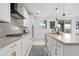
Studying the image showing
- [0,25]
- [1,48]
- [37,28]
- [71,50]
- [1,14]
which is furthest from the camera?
[37,28]

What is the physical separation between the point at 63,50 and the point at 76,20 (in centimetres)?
1005

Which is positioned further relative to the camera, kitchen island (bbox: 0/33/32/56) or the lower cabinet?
the lower cabinet

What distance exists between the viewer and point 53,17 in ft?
37.1

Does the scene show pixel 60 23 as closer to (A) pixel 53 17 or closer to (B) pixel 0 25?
(A) pixel 53 17

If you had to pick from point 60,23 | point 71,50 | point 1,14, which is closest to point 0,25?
point 1,14

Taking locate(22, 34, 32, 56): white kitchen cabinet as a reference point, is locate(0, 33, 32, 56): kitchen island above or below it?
above

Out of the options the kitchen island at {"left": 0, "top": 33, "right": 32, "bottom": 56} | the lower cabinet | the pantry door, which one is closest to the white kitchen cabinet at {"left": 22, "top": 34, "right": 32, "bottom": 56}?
the kitchen island at {"left": 0, "top": 33, "right": 32, "bottom": 56}

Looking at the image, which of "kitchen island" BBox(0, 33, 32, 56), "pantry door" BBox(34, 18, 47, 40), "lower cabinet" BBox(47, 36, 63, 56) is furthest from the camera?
"pantry door" BBox(34, 18, 47, 40)

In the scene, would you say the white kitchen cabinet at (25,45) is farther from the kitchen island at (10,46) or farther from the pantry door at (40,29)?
the pantry door at (40,29)

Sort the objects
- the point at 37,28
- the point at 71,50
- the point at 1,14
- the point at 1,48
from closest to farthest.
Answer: the point at 1,48 < the point at 71,50 < the point at 1,14 < the point at 37,28

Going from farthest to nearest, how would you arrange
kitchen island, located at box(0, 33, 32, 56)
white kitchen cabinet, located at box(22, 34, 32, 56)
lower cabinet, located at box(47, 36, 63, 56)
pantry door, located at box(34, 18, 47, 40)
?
pantry door, located at box(34, 18, 47, 40), white kitchen cabinet, located at box(22, 34, 32, 56), lower cabinet, located at box(47, 36, 63, 56), kitchen island, located at box(0, 33, 32, 56)

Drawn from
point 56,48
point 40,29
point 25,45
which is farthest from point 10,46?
point 40,29

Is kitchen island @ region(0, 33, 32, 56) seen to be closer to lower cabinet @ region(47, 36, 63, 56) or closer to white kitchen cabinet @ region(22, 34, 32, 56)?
white kitchen cabinet @ region(22, 34, 32, 56)

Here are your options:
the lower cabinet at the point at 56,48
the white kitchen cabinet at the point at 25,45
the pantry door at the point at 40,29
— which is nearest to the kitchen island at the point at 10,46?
the white kitchen cabinet at the point at 25,45
